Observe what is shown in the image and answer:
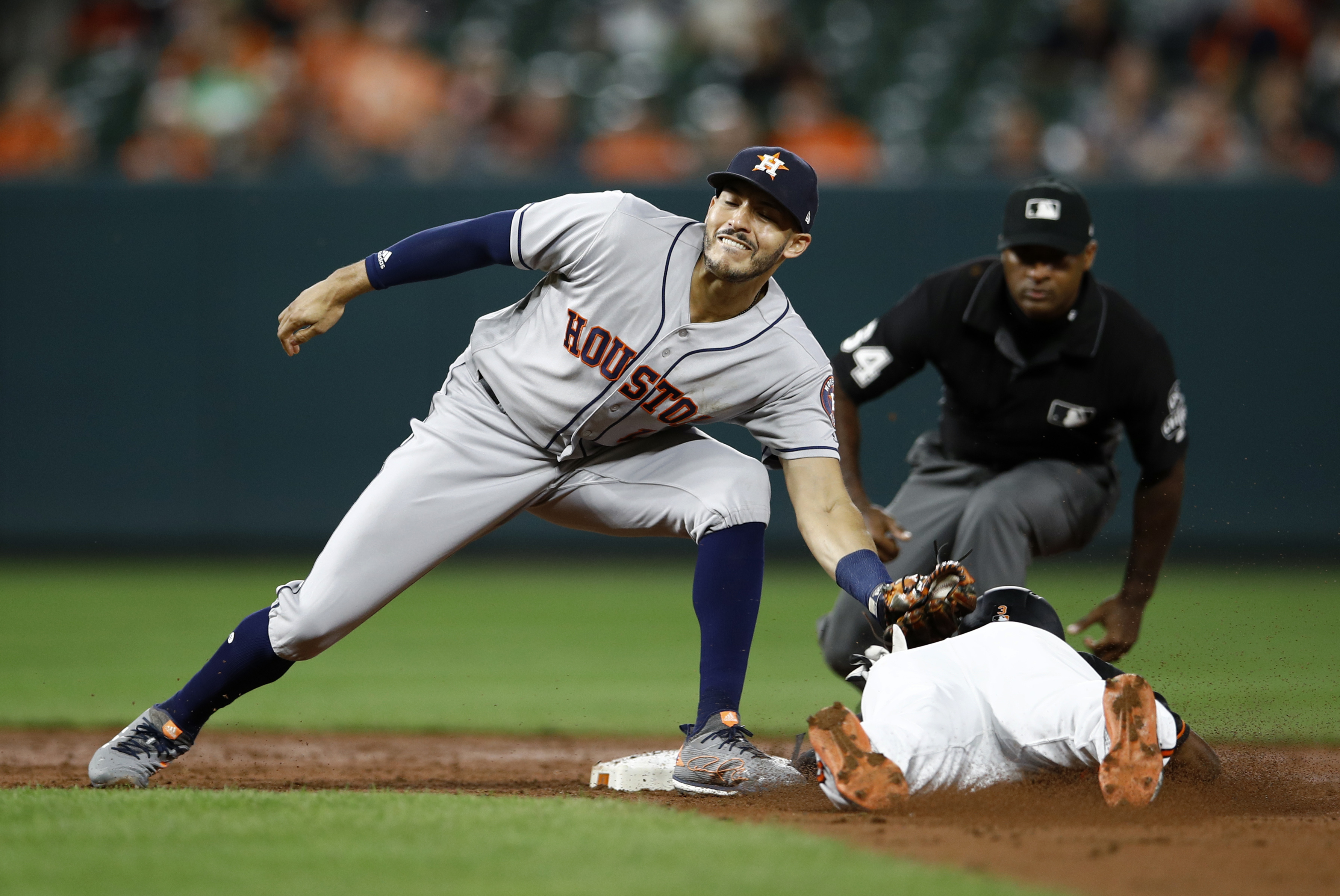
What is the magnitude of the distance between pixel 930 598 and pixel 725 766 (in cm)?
68

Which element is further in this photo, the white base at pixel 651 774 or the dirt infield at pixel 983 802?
the white base at pixel 651 774

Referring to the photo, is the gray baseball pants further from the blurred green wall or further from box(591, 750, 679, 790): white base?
the blurred green wall

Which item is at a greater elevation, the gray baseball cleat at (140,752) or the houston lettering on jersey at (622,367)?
the houston lettering on jersey at (622,367)

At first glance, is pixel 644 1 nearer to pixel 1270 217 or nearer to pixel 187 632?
pixel 1270 217

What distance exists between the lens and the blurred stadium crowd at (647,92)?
889cm

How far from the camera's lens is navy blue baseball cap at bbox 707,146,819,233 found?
3469mm

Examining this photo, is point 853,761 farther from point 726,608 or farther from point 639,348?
point 639,348

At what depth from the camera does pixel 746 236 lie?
3.50 metres

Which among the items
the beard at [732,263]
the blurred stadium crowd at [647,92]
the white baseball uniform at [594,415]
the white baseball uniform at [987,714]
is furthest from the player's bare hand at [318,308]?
the blurred stadium crowd at [647,92]

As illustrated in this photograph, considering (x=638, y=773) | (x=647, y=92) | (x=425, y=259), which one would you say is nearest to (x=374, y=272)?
(x=425, y=259)

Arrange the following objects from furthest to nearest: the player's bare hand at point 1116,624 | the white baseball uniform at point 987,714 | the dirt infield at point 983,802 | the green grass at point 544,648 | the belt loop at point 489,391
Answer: the green grass at point 544,648 < the player's bare hand at point 1116,624 < the belt loop at point 489,391 < the white baseball uniform at point 987,714 < the dirt infield at point 983,802

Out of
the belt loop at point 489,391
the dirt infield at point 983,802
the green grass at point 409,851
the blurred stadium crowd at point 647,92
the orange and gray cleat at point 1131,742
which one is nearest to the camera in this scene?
the green grass at point 409,851

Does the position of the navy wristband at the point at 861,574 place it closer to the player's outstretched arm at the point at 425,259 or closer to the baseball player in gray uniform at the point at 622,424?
the baseball player in gray uniform at the point at 622,424

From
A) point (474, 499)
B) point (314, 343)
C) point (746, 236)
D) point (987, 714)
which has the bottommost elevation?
point (987, 714)
